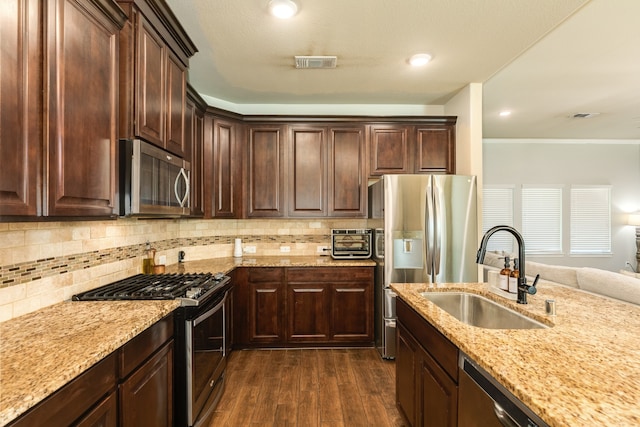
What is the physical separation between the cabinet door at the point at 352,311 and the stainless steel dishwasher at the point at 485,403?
2043 millimetres

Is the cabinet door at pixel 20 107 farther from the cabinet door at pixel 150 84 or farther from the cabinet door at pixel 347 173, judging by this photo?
the cabinet door at pixel 347 173

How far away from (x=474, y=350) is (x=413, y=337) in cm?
69

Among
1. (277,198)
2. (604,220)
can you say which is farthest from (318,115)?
(604,220)

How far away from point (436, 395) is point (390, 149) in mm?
2663

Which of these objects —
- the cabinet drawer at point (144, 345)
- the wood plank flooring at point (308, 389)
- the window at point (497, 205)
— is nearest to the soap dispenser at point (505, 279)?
the wood plank flooring at point (308, 389)

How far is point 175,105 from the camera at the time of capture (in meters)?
2.14

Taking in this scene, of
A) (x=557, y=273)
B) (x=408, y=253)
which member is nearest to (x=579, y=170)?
(x=557, y=273)

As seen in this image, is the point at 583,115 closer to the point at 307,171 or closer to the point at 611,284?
the point at 611,284

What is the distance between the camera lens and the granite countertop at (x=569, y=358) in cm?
75

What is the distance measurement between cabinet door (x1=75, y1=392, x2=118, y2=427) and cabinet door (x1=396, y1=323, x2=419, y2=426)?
1394 mm

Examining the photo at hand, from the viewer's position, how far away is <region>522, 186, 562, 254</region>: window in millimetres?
5617

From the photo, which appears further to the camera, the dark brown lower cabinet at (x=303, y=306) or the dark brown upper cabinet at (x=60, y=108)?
the dark brown lower cabinet at (x=303, y=306)

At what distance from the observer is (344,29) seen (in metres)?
2.25

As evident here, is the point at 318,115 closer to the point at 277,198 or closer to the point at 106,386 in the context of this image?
the point at 277,198
